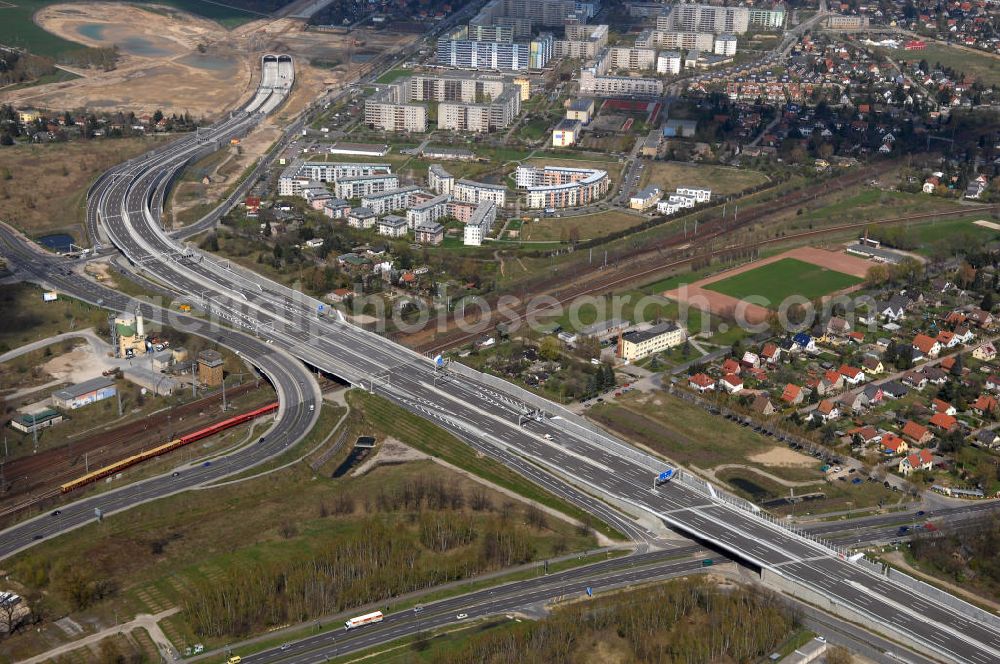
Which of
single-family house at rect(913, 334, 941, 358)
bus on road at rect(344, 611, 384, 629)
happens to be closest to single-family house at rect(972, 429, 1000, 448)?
single-family house at rect(913, 334, 941, 358)

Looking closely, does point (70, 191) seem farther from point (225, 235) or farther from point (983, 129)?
point (983, 129)

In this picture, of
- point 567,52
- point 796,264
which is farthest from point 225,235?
point 567,52

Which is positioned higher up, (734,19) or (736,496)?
(734,19)

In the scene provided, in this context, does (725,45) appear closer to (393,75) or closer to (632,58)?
(632,58)

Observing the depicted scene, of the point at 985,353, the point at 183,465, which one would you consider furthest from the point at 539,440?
the point at 985,353

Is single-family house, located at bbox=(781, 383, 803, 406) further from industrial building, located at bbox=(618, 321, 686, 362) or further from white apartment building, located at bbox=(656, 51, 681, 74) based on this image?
white apartment building, located at bbox=(656, 51, 681, 74)

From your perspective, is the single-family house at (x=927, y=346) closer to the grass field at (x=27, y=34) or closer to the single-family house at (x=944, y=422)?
the single-family house at (x=944, y=422)

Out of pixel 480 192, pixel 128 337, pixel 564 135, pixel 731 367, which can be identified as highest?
pixel 564 135
